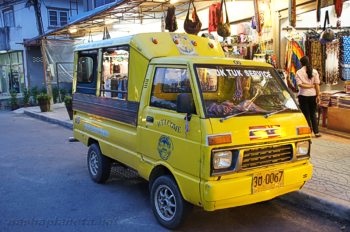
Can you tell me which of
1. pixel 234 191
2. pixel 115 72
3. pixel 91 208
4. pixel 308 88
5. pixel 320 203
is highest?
pixel 115 72

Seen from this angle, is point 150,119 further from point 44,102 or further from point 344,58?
point 44,102

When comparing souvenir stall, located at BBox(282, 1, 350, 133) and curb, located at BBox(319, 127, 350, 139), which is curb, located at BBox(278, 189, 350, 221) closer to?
curb, located at BBox(319, 127, 350, 139)

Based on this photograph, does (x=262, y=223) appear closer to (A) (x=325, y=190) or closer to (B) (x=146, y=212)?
(A) (x=325, y=190)

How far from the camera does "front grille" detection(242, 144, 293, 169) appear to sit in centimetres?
385

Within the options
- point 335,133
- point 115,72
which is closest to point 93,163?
point 115,72

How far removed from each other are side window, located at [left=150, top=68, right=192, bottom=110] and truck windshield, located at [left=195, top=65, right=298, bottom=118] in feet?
0.68

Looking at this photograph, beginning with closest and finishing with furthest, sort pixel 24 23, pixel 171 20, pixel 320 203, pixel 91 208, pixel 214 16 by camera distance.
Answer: pixel 320 203, pixel 91 208, pixel 171 20, pixel 214 16, pixel 24 23

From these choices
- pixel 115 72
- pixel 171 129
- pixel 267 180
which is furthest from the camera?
pixel 115 72

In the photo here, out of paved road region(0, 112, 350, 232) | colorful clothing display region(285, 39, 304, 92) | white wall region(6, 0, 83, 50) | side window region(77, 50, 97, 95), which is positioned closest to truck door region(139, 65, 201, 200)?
paved road region(0, 112, 350, 232)

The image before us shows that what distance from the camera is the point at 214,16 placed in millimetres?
9828

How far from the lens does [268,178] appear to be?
3.97m

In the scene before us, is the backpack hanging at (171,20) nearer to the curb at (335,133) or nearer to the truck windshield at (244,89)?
the curb at (335,133)

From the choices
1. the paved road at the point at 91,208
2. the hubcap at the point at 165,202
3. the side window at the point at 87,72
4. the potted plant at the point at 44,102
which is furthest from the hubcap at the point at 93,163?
the potted plant at the point at 44,102

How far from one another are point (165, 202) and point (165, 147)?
0.66m
